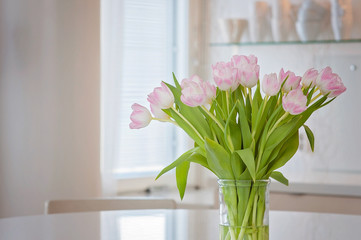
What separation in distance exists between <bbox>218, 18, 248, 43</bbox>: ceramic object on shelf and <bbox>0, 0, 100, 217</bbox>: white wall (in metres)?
0.60

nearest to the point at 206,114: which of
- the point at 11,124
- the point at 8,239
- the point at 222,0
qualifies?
the point at 8,239

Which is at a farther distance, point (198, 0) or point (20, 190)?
point (198, 0)

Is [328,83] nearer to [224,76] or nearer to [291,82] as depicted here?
[291,82]

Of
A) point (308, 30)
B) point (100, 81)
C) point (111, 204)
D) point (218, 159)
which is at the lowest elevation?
point (111, 204)

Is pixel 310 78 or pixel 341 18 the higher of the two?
pixel 341 18

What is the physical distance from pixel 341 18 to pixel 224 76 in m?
1.73

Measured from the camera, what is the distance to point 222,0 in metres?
3.06

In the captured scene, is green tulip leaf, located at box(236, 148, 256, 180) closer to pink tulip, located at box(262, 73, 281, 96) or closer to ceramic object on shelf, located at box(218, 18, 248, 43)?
pink tulip, located at box(262, 73, 281, 96)

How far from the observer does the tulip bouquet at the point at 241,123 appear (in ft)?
4.01

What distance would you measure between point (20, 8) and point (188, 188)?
60.3 inches

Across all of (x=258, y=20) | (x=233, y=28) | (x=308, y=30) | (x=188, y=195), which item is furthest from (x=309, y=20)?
(x=188, y=195)

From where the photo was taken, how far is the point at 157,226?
5.92 ft

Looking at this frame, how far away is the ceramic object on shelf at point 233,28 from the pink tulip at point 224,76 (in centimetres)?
184

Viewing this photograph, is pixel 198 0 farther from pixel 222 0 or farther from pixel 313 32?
pixel 313 32
